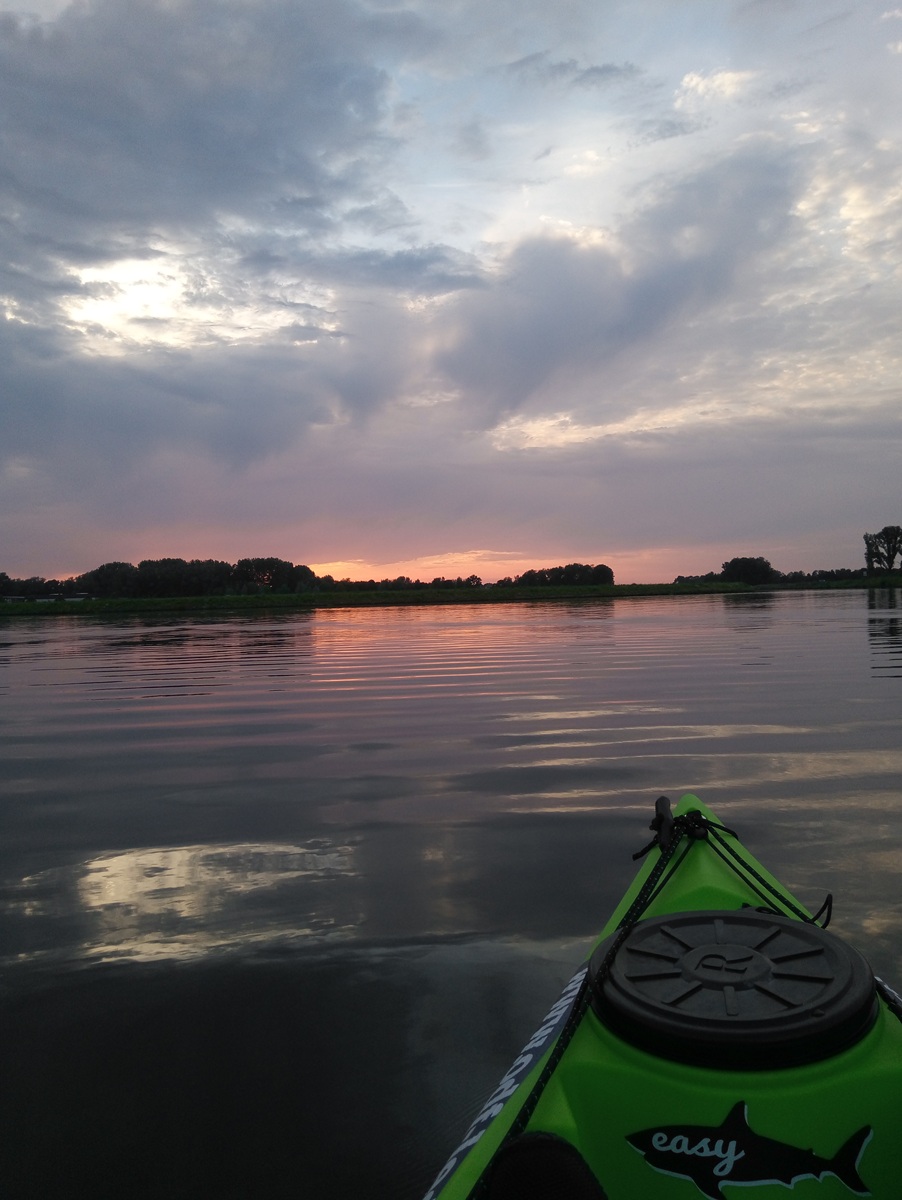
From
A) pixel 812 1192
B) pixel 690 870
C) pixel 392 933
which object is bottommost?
pixel 392 933

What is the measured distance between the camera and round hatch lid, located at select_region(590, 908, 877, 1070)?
6.40 ft

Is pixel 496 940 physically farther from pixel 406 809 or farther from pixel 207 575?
pixel 207 575

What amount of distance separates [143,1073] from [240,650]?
2233 cm

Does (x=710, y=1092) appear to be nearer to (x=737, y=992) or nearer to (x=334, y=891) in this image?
(x=737, y=992)

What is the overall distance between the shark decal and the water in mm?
976

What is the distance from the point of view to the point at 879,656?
17141 millimetres

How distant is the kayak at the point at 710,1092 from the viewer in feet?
6.11

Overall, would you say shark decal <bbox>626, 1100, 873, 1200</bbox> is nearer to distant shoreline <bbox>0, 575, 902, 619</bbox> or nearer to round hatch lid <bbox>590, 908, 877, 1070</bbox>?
round hatch lid <bbox>590, 908, 877, 1070</bbox>

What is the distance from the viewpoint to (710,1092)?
6.31ft

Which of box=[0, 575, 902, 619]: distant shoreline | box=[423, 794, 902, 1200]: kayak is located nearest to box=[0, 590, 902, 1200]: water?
box=[423, 794, 902, 1200]: kayak

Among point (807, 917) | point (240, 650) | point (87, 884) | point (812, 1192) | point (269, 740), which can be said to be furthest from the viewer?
point (240, 650)

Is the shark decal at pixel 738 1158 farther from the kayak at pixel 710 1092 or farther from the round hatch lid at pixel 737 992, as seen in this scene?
the round hatch lid at pixel 737 992

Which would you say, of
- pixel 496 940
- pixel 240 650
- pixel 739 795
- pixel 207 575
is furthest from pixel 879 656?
pixel 207 575

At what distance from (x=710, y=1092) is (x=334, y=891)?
3.34 m
